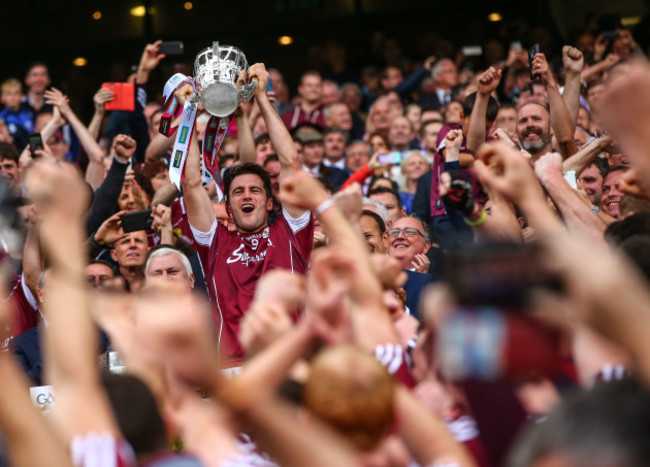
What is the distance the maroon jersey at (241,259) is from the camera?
223 inches

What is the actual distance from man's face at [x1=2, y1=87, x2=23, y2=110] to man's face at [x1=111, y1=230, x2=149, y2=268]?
424 cm

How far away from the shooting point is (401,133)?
30.9 feet

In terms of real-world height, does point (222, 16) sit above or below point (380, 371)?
above

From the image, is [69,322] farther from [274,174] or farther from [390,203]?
[390,203]

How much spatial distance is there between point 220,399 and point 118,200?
555 centimetres

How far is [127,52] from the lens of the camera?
1365 centimetres

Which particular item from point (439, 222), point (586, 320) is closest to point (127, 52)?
point (439, 222)

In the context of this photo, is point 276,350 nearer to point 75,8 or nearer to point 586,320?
point 586,320

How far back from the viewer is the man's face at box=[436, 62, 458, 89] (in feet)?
35.5

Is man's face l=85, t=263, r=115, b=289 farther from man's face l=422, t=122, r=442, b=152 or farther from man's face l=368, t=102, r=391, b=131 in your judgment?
man's face l=368, t=102, r=391, b=131

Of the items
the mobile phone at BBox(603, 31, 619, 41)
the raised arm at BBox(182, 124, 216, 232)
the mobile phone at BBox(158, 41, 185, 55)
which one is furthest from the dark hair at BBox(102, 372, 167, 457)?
the mobile phone at BBox(603, 31, 619, 41)

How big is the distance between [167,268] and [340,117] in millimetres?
4825

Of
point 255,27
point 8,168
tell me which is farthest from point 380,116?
point 255,27

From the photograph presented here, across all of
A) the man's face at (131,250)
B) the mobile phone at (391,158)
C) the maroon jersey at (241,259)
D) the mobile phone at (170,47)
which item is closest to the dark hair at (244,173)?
the maroon jersey at (241,259)
